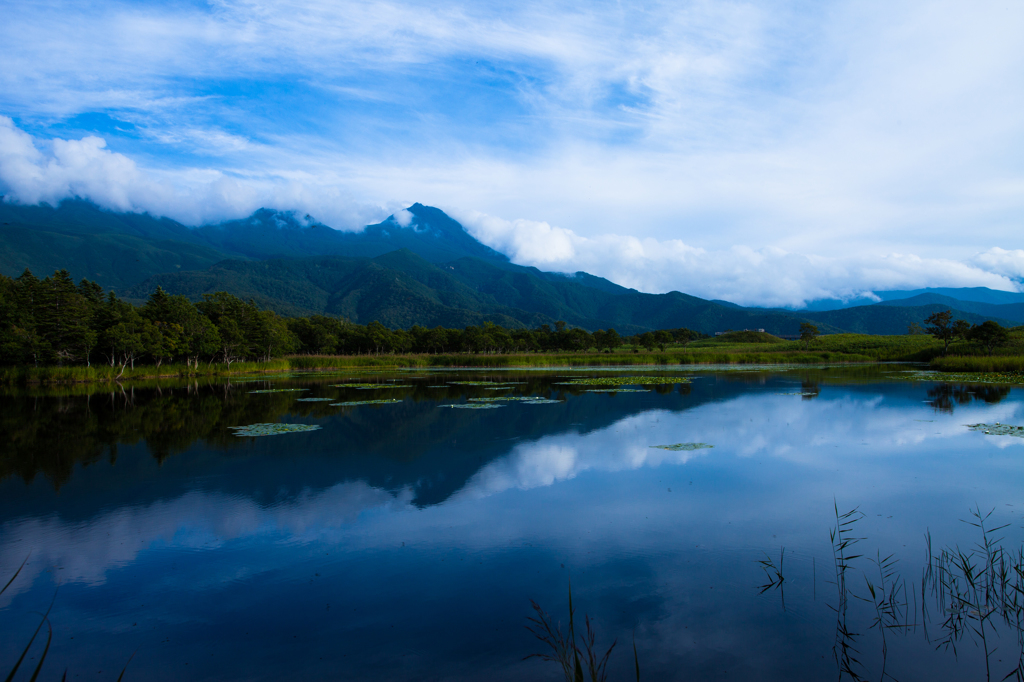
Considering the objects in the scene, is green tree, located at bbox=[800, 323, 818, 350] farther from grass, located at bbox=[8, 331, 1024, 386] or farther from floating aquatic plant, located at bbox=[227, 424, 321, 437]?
floating aquatic plant, located at bbox=[227, 424, 321, 437]

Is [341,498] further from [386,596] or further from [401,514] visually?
[386,596]

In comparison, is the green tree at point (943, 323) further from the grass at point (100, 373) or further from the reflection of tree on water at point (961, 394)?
the grass at point (100, 373)

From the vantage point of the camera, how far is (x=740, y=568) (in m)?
7.62

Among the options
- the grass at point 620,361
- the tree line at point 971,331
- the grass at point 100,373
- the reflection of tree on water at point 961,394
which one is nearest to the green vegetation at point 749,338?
the grass at point 620,361

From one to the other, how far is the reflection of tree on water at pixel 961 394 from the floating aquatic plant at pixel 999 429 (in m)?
3.99

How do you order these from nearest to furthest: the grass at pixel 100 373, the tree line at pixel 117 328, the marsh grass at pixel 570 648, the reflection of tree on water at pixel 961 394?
1. the marsh grass at pixel 570 648
2. the reflection of tree on water at pixel 961 394
3. the grass at pixel 100 373
4. the tree line at pixel 117 328

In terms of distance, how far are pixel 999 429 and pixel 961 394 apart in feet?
47.9

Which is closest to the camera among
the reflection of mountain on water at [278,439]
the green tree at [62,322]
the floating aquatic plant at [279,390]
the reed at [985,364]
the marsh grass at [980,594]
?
the marsh grass at [980,594]

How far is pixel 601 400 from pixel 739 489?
56.3ft

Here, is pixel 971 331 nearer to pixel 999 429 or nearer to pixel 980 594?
pixel 999 429

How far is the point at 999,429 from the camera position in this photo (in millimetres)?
17875

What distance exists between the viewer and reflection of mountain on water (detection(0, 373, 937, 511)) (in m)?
12.9

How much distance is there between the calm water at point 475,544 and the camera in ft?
18.5

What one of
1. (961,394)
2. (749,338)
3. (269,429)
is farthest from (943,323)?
(269,429)
